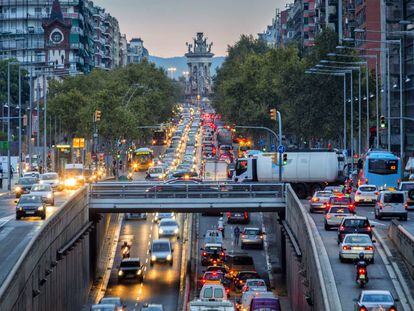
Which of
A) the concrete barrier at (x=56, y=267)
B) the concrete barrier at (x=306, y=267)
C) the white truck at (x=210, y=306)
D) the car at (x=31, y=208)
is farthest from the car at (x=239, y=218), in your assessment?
the white truck at (x=210, y=306)

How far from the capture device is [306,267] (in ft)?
156

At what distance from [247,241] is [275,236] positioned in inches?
161

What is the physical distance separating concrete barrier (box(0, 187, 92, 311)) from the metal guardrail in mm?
1704

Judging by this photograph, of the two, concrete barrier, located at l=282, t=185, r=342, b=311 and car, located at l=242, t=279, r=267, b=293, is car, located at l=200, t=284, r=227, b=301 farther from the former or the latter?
concrete barrier, located at l=282, t=185, r=342, b=311

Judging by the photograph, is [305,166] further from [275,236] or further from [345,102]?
[345,102]

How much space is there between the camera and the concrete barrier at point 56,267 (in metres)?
38.7

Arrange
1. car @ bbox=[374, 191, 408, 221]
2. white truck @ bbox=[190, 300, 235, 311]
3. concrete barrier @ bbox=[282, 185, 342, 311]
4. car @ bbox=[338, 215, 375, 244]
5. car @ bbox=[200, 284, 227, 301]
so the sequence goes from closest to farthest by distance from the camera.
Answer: concrete barrier @ bbox=[282, 185, 342, 311] < white truck @ bbox=[190, 300, 235, 311] < car @ bbox=[200, 284, 227, 301] < car @ bbox=[338, 215, 375, 244] < car @ bbox=[374, 191, 408, 221]

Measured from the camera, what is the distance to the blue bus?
8562 centimetres

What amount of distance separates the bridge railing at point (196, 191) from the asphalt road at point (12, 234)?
10.6ft

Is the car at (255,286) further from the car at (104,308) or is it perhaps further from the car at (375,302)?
the car at (375,302)

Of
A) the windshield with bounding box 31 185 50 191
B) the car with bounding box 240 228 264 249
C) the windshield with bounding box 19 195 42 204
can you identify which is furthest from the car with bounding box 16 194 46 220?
the car with bounding box 240 228 264 249

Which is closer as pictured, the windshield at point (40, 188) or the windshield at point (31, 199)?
the windshield at point (31, 199)

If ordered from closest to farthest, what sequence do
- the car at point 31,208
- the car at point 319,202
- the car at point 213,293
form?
the car at point 213,293, the car at point 31,208, the car at point 319,202

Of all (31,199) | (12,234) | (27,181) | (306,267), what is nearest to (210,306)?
(306,267)
